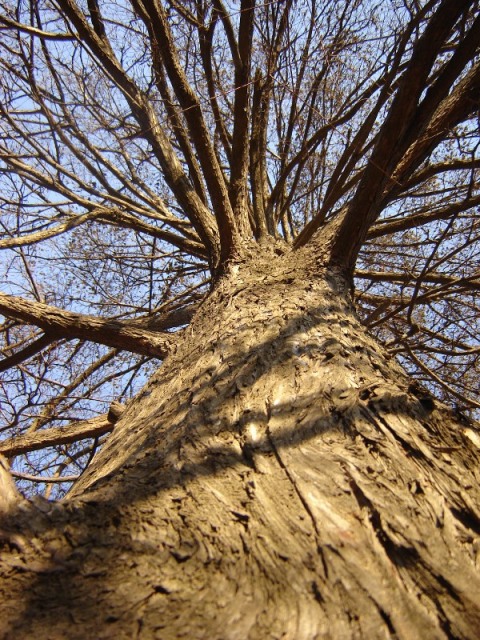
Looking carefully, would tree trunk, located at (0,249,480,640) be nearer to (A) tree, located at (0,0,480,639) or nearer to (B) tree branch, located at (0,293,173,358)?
(A) tree, located at (0,0,480,639)

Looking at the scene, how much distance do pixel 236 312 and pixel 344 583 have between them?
1.33 metres

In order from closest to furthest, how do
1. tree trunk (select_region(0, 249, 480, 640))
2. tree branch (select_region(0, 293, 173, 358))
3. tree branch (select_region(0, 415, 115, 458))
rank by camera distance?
tree trunk (select_region(0, 249, 480, 640))
tree branch (select_region(0, 293, 173, 358))
tree branch (select_region(0, 415, 115, 458))

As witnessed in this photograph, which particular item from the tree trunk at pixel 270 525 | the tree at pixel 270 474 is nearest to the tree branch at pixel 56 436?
the tree at pixel 270 474

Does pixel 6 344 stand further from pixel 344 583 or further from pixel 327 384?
pixel 344 583

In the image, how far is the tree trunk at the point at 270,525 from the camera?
1.99 ft

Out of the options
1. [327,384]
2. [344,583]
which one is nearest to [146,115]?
[327,384]

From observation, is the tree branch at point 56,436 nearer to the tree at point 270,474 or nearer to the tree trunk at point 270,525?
the tree at point 270,474

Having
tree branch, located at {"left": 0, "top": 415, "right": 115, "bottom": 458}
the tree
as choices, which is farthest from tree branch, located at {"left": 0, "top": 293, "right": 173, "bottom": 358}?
tree branch, located at {"left": 0, "top": 415, "right": 115, "bottom": 458}

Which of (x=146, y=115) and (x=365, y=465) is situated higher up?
(x=146, y=115)

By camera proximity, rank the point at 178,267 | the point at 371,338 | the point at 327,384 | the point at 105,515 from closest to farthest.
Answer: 1. the point at 105,515
2. the point at 327,384
3. the point at 371,338
4. the point at 178,267

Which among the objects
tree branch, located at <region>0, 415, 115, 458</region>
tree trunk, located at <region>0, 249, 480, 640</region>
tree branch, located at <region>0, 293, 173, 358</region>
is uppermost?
tree branch, located at <region>0, 293, 173, 358</region>

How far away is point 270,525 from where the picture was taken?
0.78 metres

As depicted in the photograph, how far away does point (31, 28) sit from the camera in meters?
2.88

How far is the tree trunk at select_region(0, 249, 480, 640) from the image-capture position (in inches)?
23.9
